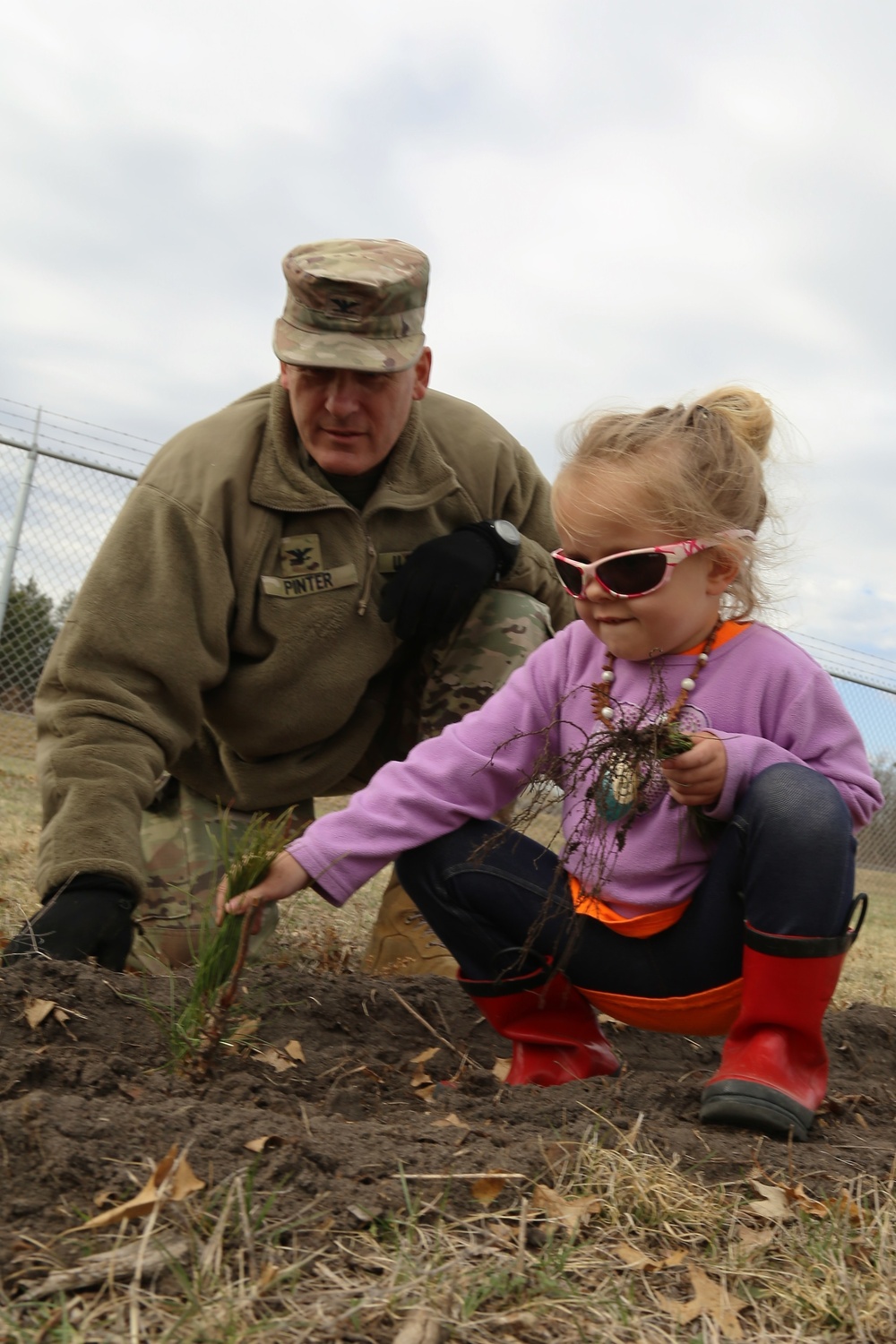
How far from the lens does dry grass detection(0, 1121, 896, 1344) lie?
1.33 m

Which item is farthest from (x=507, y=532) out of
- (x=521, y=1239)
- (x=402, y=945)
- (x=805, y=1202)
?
(x=521, y=1239)

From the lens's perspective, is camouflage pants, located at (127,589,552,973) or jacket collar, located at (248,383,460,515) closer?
jacket collar, located at (248,383,460,515)

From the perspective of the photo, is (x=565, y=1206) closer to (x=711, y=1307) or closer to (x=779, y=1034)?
(x=711, y=1307)

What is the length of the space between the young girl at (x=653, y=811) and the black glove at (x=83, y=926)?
2.02 feet

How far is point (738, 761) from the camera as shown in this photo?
2199 millimetres

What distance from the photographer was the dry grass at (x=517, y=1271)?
1.33 metres

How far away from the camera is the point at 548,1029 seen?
2.54m

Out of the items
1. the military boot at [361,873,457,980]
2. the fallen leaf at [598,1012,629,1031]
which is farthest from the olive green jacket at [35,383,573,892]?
the fallen leaf at [598,1012,629,1031]

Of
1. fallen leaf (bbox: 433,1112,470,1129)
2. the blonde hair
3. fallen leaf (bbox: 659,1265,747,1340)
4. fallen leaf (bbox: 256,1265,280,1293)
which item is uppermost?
the blonde hair

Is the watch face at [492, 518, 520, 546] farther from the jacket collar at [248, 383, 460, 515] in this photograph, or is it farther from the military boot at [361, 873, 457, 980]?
the military boot at [361, 873, 457, 980]

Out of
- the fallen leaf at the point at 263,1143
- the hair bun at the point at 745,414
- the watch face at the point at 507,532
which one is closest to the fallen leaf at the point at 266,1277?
the fallen leaf at the point at 263,1143

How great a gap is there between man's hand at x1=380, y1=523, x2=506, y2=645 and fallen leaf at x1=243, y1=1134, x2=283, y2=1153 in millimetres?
1993

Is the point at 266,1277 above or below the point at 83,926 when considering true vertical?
above

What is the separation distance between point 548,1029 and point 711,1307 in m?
1.05
